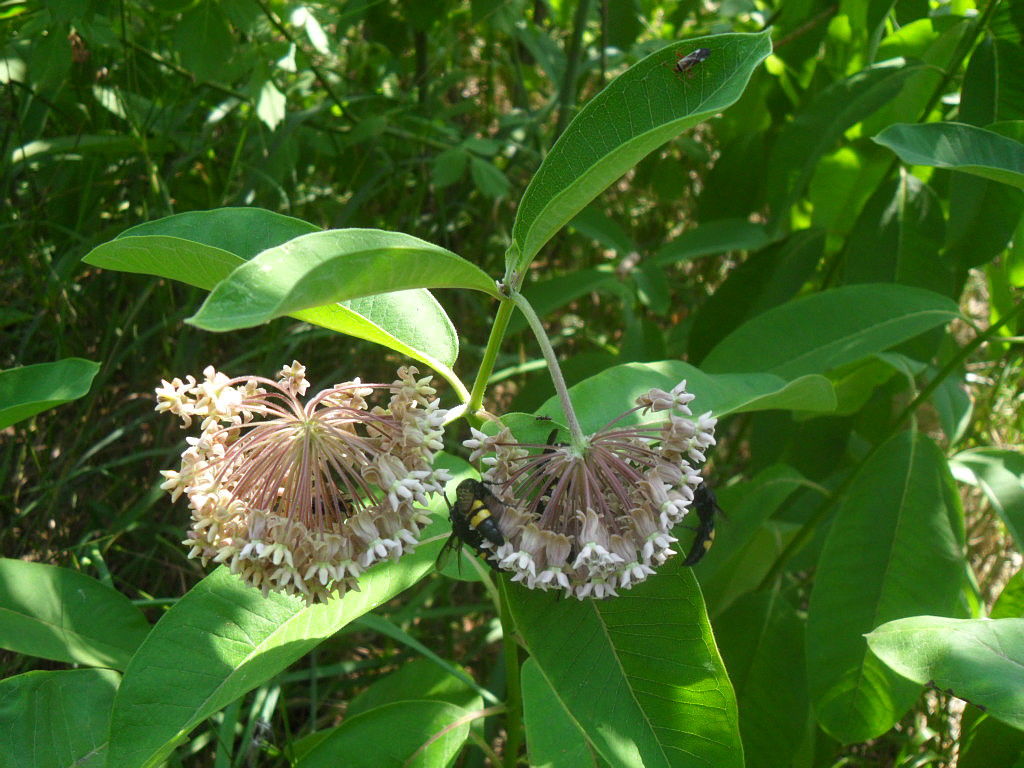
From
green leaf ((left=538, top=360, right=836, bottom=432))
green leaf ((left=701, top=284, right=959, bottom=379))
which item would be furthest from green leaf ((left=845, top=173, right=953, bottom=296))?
green leaf ((left=538, top=360, right=836, bottom=432))

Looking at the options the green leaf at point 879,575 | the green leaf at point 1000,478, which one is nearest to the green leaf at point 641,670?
the green leaf at point 879,575

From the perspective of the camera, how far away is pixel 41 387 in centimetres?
169

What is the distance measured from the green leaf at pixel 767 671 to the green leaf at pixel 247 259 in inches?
51.4

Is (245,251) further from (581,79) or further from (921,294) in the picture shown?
(581,79)

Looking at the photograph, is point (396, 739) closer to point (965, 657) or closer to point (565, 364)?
point (965, 657)

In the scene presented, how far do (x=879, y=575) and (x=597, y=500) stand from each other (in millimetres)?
1071

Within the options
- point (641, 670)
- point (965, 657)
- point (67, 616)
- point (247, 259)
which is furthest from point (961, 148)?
point (67, 616)

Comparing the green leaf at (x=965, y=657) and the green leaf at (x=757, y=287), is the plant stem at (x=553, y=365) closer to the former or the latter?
the green leaf at (x=965, y=657)

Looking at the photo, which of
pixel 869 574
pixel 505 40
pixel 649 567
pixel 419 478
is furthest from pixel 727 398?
pixel 505 40

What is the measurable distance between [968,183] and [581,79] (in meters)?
1.62

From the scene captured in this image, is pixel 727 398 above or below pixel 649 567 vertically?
above

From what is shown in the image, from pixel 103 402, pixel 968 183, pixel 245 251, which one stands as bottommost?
Answer: pixel 103 402

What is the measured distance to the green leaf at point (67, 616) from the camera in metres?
1.71

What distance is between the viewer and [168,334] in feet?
9.05
